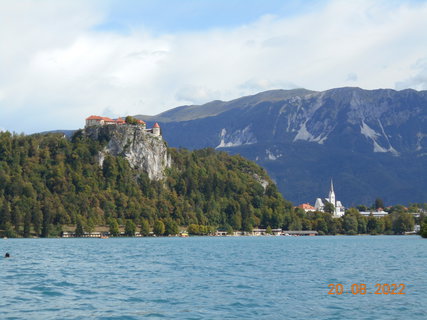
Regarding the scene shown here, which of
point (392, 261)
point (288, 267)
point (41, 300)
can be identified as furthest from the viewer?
point (392, 261)

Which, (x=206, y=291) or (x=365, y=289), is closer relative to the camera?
(x=365, y=289)

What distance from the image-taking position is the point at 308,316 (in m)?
53.5

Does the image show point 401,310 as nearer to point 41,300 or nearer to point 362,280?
point 362,280

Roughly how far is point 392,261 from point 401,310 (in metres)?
54.9

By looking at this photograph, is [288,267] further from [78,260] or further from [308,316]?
[308,316]

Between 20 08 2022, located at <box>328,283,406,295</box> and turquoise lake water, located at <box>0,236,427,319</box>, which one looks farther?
20 08 2022, located at <box>328,283,406,295</box>

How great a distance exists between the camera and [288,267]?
320ft

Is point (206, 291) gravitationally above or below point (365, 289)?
below

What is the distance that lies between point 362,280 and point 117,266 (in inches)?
1463

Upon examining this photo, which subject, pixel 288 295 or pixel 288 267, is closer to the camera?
pixel 288 295

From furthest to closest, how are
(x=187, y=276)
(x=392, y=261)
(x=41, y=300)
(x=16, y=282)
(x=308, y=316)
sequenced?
(x=392, y=261), (x=187, y=276), (x=16, y=282), (x=41, y=300), (x=308, y=316)

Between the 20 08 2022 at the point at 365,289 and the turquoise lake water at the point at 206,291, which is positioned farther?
the 20 08 2022 at the point at 365,289

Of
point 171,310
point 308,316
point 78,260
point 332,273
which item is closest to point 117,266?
point 78,260

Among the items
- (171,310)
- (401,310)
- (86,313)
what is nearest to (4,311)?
(86,313)
